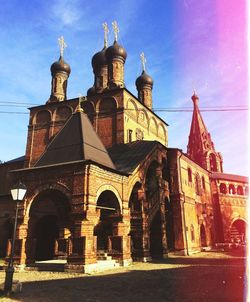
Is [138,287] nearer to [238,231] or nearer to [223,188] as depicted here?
[223,188]

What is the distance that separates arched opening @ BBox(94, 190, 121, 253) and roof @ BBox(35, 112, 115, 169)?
1719 millimetres

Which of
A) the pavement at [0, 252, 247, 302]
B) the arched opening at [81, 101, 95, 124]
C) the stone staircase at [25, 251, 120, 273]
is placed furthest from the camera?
the arched opening at [81, 101, 95, 124]

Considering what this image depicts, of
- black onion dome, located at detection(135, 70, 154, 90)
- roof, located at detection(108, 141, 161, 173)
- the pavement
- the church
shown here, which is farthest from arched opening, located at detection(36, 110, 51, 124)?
the pavement

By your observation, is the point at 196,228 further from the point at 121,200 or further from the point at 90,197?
the point at 90,197

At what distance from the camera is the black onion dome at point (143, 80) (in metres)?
29.0

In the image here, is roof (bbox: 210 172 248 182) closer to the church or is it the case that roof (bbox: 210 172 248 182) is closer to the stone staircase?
the church

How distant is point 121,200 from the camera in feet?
49.6

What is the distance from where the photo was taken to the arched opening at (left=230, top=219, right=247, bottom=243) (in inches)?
1229

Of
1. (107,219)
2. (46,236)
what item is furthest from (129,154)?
(46,236)

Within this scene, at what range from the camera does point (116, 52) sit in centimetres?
2555

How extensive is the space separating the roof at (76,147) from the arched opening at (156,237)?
189 inches

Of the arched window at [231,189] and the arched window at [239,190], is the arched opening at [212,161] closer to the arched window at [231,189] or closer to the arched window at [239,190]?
the arched window at [239,190]

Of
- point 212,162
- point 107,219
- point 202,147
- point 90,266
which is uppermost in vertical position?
point 202,147

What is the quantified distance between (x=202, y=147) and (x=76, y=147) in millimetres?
30059
